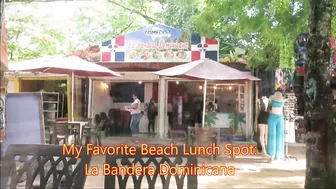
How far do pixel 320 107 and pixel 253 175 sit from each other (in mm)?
1939

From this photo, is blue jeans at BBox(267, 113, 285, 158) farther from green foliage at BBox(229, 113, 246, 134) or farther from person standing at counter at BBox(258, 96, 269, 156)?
green foliage at BBox(229, 113, 246, 134)

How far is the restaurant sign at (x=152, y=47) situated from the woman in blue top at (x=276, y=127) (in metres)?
3.25

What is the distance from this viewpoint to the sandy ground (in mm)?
4493

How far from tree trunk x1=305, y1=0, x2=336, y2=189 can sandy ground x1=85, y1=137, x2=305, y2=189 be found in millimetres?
1105

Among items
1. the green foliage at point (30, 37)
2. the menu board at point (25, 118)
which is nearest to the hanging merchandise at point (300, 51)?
the menu board at point (25, 118)

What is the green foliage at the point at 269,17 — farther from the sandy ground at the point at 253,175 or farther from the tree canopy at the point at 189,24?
the sandy ground at the point at 253,175

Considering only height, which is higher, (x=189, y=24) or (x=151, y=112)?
(x=189, y=24)

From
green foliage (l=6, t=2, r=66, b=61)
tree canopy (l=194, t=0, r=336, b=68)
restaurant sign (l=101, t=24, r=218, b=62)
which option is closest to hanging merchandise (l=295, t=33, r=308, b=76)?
tree canopy (l=194, t=0, r=336, b=68)

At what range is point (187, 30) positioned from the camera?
9531 millimetres

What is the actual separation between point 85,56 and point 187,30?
8.60 feet

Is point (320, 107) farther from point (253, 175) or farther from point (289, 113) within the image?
point (289, 113)

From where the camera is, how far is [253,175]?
17.2ft

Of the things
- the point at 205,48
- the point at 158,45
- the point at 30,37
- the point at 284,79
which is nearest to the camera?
the point at 284,79

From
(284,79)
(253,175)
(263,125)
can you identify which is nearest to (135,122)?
(263,125)
